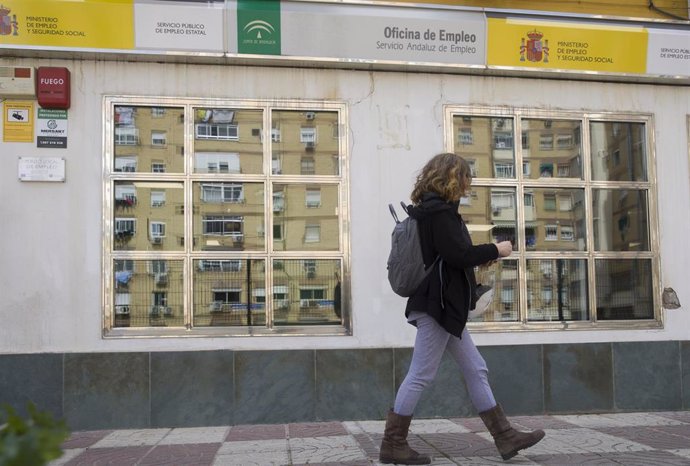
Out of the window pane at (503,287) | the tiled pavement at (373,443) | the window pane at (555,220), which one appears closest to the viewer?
the tiled pavement at (373,443)

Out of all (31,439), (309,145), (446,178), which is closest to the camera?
(31,439)

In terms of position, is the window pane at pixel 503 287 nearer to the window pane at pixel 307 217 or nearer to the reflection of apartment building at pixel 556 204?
the reflection of apartment building at pixel 556 204

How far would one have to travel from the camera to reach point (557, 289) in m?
6.09

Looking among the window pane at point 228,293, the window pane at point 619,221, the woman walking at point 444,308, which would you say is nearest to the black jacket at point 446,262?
the woman walking at point 444,308

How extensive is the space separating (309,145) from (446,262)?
2240mm

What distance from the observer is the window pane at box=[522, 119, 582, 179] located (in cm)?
612

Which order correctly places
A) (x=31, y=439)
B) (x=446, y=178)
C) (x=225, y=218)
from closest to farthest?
(x=31, y=439), (x=446, y=178), (x=225, y=218)

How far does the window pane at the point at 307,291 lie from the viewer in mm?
5711

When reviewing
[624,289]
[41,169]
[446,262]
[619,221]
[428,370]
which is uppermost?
[41,169]

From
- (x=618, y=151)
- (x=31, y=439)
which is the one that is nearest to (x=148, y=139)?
(x=618, y=151)

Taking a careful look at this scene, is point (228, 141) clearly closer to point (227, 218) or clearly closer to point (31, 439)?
point (227, 218)

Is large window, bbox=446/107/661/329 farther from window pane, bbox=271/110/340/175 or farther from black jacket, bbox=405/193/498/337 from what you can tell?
black jacket, bbox=405/193/498/337

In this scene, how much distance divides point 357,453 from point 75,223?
9.39 ft

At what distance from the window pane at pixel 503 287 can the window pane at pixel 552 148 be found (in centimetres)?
85
